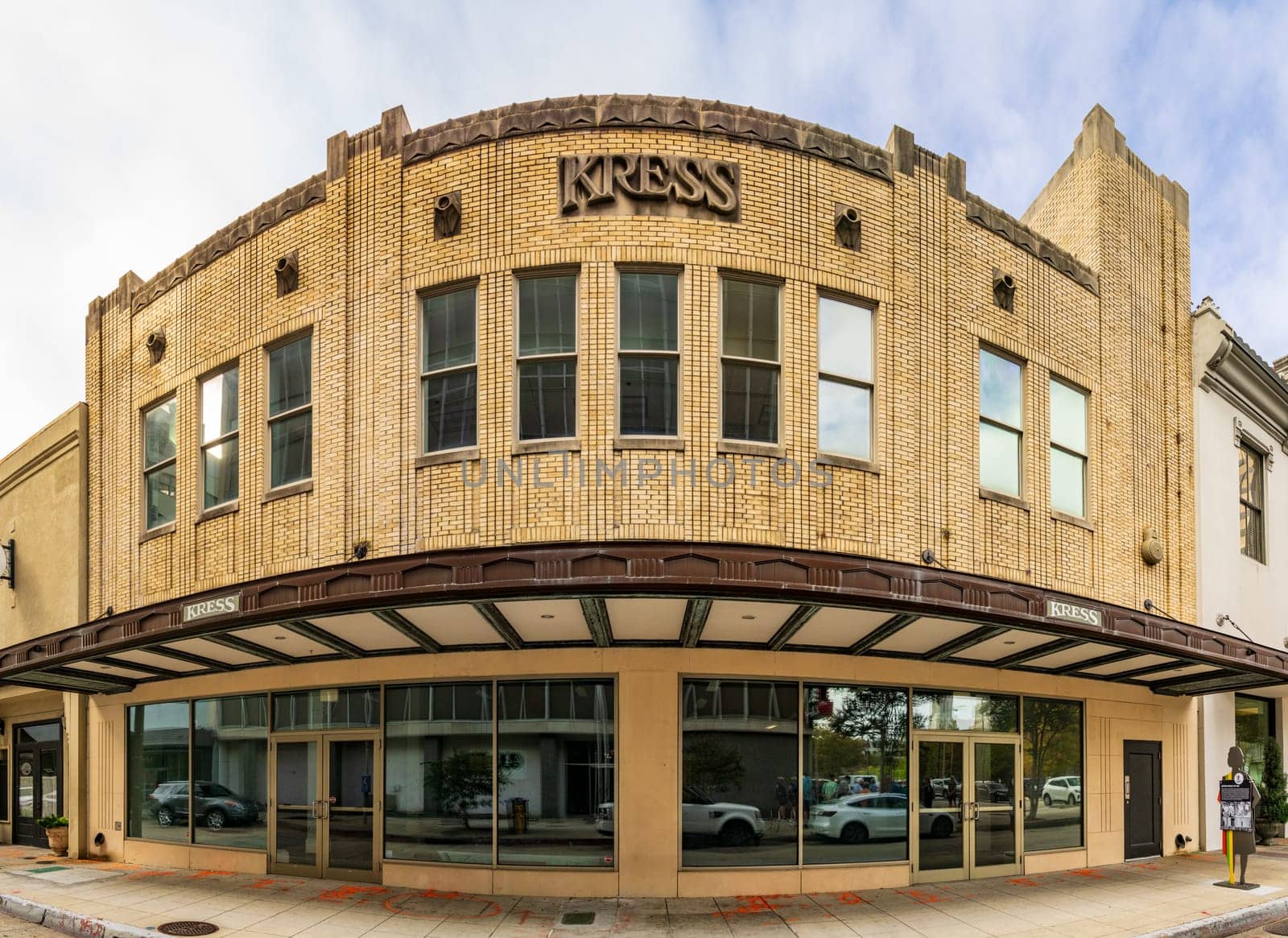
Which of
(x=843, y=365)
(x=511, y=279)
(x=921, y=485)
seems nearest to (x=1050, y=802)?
(x=921, y=485)

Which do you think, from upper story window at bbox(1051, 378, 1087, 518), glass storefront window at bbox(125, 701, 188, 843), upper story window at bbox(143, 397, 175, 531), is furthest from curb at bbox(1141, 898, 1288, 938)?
upper story window at bbox(143, 397, 175, 531)

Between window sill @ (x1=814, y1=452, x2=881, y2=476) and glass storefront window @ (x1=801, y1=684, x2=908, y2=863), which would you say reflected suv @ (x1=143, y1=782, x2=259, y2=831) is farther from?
Answer: window sill @ (x1=814, y1=452, x2=881, y2=476)

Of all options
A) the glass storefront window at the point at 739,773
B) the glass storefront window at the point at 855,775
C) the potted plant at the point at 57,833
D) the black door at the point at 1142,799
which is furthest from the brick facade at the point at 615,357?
the potted plant at the point at 57,833

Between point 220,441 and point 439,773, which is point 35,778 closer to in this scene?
point 220,441

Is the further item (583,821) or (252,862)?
(252,862)

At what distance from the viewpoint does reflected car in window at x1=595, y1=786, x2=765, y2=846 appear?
38.9 ft

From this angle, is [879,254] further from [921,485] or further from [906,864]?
[906,864]

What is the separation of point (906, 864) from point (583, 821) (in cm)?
453

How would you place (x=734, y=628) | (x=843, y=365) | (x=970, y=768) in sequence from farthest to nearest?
(x=970, y=768), (x=843, y=365), (x=734, y=628)

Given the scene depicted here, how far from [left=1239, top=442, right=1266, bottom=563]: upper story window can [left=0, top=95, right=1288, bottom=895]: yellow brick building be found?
591cm

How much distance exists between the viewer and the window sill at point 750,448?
11.5m

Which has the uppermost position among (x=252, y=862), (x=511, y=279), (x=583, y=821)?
(x=511, y=279)

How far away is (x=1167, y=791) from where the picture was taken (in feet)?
53.5

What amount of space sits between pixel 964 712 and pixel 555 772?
6.06 meters
